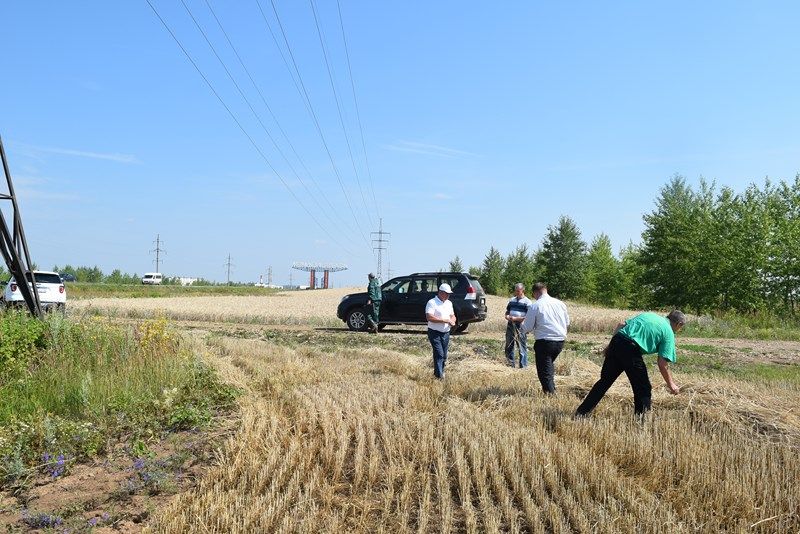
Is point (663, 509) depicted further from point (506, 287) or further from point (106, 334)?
point (506, 287)

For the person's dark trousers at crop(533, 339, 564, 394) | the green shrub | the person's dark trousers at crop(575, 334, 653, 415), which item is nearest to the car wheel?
the green shrub

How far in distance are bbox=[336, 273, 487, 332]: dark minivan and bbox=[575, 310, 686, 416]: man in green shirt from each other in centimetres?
1318

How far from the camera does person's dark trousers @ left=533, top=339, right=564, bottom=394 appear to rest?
30.1 ft

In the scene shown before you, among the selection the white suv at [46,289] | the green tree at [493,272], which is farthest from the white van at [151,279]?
the white suv at [46,289]

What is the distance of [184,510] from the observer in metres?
4.98

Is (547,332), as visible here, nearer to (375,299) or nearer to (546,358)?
(546,358)

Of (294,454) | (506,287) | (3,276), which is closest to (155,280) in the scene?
(506,287)

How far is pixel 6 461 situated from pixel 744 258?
4640cm

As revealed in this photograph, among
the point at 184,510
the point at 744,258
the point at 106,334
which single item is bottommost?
the point at 184,510

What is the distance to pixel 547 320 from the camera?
363 inches

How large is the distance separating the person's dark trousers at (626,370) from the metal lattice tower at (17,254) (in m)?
10.3

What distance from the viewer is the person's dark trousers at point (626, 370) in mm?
7559

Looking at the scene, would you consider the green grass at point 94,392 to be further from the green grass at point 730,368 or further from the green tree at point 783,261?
the green tree at point 783,261

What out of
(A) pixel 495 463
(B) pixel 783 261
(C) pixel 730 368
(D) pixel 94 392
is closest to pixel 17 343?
(D) pixel 94 392
